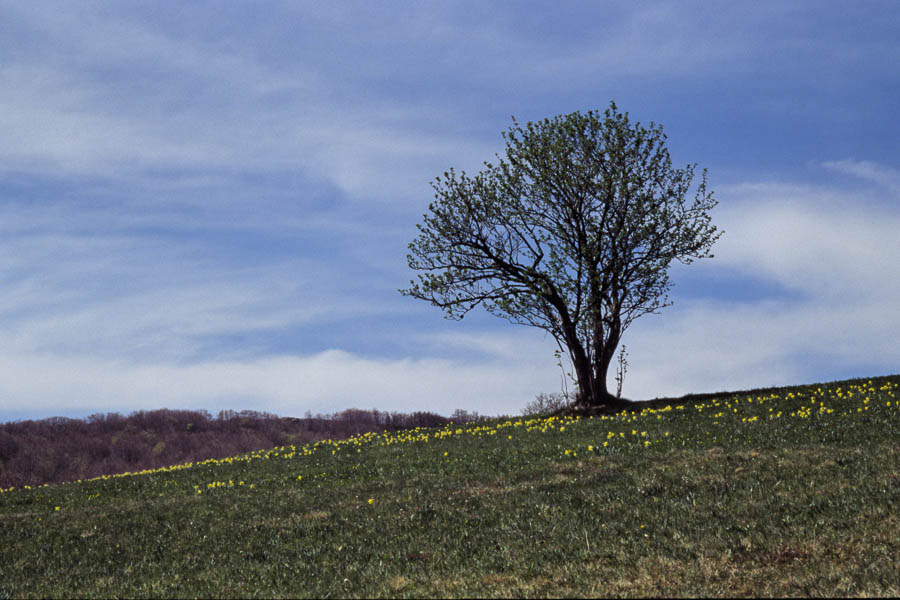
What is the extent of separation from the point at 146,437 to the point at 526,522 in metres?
42.3

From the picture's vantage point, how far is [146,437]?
4728 centimetres

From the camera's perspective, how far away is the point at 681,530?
1079 cm

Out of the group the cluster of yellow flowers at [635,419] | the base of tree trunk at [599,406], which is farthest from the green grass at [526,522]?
the base of tree trunk at [599,406]

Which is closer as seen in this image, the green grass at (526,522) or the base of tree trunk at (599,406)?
the green grass at (526,522)

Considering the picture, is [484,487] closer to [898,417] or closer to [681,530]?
[681,530]

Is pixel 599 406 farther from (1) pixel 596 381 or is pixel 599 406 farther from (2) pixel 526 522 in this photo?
(2) pixel 526 522

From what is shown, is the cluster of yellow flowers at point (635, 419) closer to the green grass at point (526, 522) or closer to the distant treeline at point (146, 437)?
the green grass at point (526, 522)

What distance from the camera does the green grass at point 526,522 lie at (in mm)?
9219

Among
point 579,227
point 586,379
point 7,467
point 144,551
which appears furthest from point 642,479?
point 7,467

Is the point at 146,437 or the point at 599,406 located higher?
the point at 599,406

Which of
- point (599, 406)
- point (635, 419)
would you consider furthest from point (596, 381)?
point (635, 419)

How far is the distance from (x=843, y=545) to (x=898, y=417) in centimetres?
1318

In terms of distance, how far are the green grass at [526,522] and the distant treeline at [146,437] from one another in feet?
68.1

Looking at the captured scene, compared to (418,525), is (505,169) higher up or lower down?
higher up
